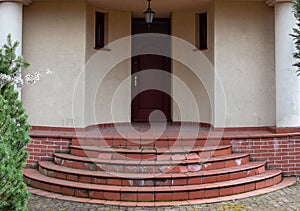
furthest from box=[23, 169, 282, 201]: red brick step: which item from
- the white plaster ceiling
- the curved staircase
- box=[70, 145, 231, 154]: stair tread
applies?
the white plaster ceiling

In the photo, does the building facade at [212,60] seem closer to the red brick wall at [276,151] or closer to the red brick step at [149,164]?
→ the red brick wall at [276,151]

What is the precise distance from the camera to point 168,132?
20.3 feet

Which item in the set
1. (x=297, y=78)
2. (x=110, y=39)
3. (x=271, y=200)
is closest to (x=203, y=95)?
(x=297, y=78)

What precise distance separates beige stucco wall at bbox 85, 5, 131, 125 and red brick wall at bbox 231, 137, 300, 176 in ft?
9.44

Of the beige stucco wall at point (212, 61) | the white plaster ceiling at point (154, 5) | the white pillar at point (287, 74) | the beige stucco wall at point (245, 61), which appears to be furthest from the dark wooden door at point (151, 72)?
the white pillar at point (287, 74)

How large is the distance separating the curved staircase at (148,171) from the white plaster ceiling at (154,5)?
2.98 m

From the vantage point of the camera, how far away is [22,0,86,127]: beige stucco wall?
6258 mm

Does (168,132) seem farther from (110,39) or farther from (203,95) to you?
(110,39)

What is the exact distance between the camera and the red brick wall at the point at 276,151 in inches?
222

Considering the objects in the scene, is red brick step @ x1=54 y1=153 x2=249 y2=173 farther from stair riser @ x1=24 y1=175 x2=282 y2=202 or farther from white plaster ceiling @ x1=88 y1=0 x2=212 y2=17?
white plaster ceiling @ x1=88 y1=0 x2=212 y2=17

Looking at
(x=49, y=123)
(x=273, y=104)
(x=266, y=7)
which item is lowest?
(x=49, y=123)

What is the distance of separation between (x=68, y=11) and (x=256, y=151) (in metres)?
4.56

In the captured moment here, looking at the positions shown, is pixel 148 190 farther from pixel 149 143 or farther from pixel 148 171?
pixel 149 143

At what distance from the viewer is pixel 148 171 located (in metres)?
4.70
